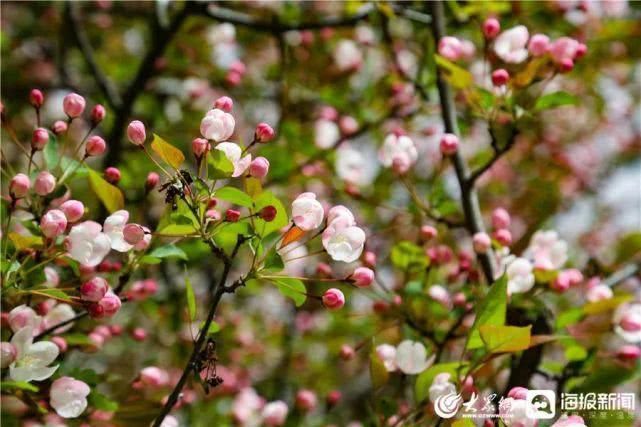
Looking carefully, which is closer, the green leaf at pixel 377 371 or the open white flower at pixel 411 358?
the green leaf at pixel 377 371

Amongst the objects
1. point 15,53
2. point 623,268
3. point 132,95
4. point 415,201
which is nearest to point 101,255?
point 415,201

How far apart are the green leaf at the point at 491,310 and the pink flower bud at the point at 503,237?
332mm

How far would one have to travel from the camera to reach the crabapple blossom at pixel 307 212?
1002mm

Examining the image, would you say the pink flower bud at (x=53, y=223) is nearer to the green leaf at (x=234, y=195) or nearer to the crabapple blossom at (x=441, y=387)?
the green leaf at (x=234, y=195)

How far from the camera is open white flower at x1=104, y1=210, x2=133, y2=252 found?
3.60 ft

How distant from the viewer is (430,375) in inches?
47.6

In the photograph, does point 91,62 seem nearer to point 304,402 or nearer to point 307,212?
point 304,402

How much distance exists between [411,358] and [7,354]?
61 cm

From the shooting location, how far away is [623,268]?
1.81 meters

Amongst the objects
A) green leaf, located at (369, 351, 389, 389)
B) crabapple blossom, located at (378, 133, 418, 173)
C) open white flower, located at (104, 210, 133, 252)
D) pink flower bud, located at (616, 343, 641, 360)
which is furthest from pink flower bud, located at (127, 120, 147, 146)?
pink flower bud, located at (616, 343, 641, 360)

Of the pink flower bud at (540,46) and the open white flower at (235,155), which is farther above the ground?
the open white flower at (235,155)

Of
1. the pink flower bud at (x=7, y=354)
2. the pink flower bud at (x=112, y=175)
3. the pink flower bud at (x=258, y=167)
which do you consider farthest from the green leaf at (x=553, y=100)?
the pink flower bud at (x=7, y=354)

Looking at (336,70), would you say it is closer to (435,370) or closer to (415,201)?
(415,201)

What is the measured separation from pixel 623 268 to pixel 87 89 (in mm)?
1732
